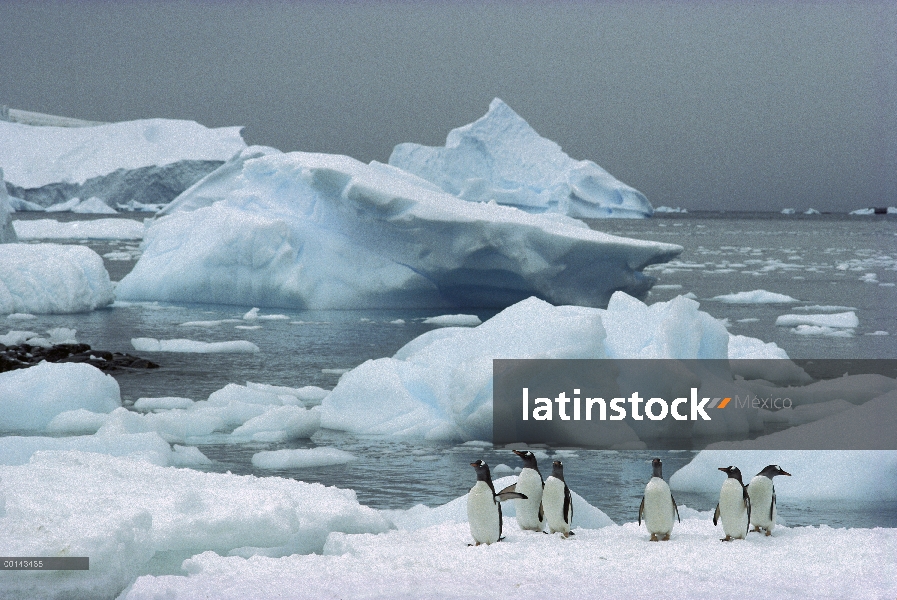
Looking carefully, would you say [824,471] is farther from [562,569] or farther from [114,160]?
[114,160]

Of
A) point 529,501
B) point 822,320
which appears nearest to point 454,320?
point 822,320

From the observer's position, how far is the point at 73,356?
450 inches

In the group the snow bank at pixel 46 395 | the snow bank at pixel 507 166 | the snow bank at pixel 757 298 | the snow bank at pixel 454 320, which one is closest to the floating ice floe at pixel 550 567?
the snow bank at pixel 46 395

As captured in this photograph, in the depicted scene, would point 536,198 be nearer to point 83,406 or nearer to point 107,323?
point 107,323

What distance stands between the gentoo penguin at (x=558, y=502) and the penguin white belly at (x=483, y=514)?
0.33 m

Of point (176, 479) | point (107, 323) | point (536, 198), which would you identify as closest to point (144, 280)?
point (107, 323)

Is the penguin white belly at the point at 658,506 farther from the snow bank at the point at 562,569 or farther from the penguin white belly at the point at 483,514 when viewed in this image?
the penguin white belly at the point at 483,514

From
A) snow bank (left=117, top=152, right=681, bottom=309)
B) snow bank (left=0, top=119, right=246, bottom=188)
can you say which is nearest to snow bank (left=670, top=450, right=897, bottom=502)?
snow bank (left=117, top=152, right=681, bottom=309)

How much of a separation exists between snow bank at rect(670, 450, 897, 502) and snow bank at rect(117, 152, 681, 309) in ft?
29.5

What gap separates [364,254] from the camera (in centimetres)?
1691

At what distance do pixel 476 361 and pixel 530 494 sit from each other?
131 inches

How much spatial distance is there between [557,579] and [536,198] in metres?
46.2

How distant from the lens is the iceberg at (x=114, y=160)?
171 ft

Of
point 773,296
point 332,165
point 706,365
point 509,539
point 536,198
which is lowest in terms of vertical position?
point 509,539
